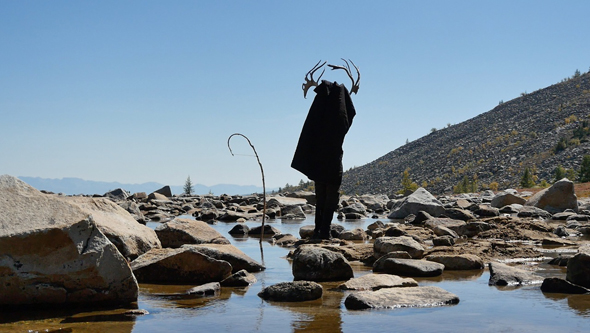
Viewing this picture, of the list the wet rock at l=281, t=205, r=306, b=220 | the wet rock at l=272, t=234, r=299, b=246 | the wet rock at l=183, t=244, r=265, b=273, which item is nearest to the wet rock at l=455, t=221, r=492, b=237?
the wet rock at l=272, t=234, r=299, b=246

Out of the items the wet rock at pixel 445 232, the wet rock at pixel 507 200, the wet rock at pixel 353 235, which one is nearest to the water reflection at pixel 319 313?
the wet rock at pixel 353 235

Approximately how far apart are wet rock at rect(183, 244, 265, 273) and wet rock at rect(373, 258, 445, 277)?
1391 mm

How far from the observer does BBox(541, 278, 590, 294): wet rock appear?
5133mm

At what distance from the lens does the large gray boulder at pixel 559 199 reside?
17438mm

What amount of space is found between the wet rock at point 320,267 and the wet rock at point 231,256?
0.69 meters

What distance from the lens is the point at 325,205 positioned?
934 centimetres

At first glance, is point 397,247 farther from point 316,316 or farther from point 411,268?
point 316,316

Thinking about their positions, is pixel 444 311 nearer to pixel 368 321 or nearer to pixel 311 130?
pixel 368 321

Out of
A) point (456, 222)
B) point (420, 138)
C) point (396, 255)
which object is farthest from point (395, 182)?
point (396, 255)

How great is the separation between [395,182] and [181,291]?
6031 cm

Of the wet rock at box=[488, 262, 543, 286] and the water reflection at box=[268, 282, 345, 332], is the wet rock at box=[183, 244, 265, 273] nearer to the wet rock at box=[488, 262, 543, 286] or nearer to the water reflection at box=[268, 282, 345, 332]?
the water reflection at box=[268, 282, 345, 332]

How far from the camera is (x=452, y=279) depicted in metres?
6.11

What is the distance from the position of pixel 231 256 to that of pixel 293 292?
5.58 ft

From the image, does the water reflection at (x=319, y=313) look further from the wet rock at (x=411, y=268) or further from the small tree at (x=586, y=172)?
the small tree at (x=586, y=172)
